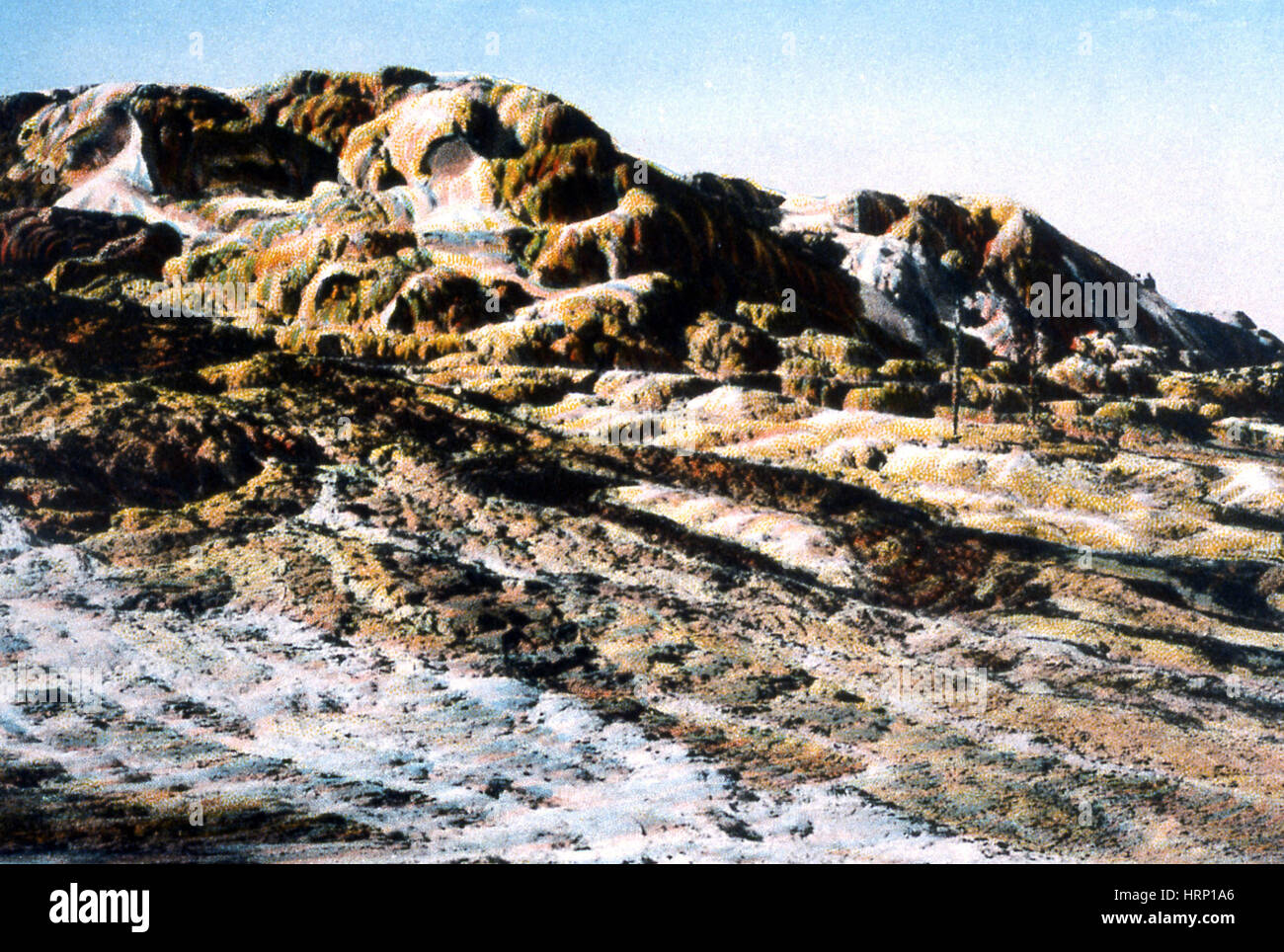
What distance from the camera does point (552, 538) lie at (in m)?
5.98

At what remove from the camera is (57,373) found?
241 inches

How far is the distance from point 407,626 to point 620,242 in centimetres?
503

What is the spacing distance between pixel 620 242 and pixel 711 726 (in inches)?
217

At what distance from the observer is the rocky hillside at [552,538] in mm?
4477

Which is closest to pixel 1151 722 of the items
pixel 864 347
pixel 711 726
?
pixel 711 726

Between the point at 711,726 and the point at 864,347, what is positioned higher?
the point at 864,347

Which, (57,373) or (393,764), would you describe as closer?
(393,764)

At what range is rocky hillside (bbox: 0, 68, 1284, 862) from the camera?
4477 mm

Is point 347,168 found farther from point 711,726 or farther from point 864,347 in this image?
point 711,726

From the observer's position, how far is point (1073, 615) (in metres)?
5.68

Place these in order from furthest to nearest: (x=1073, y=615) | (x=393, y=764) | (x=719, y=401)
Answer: (x=719, y=401) → (x=1073, y=615) → (x=393, y=764)
